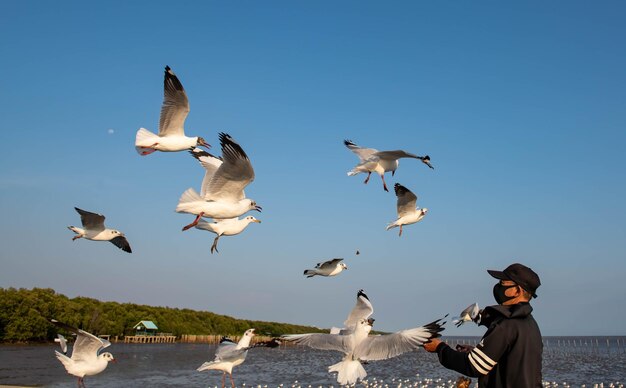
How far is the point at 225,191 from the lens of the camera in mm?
10117

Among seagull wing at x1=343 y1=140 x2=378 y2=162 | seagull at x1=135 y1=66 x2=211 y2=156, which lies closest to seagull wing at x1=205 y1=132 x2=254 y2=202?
seagull at x1=135 y1=66 x2=211 y2=156

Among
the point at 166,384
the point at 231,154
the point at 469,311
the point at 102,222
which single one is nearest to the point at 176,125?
the point at 231,154

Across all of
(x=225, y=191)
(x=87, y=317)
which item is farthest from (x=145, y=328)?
(x=225, y=191)

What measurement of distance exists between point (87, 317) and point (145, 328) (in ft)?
40.8

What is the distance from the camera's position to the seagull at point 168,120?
34.3ft

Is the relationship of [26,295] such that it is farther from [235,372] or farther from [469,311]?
[469,311]

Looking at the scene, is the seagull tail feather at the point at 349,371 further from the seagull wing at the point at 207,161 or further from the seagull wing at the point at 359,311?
the seagull wing at the point at 207,161

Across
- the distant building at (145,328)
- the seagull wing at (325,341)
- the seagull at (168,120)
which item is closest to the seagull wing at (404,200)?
the seagull at (168,120)

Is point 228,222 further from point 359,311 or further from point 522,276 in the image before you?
point 522,276

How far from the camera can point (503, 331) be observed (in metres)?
3.90

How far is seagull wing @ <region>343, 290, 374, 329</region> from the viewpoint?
8.33 metres

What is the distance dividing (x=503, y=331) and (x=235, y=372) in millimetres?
32816

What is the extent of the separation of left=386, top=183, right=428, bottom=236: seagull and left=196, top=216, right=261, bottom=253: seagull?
15.2 feet

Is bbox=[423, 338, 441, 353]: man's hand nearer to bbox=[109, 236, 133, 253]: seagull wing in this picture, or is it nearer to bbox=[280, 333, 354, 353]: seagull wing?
bbox=[280, 333, 354, 353]: seagull wing
